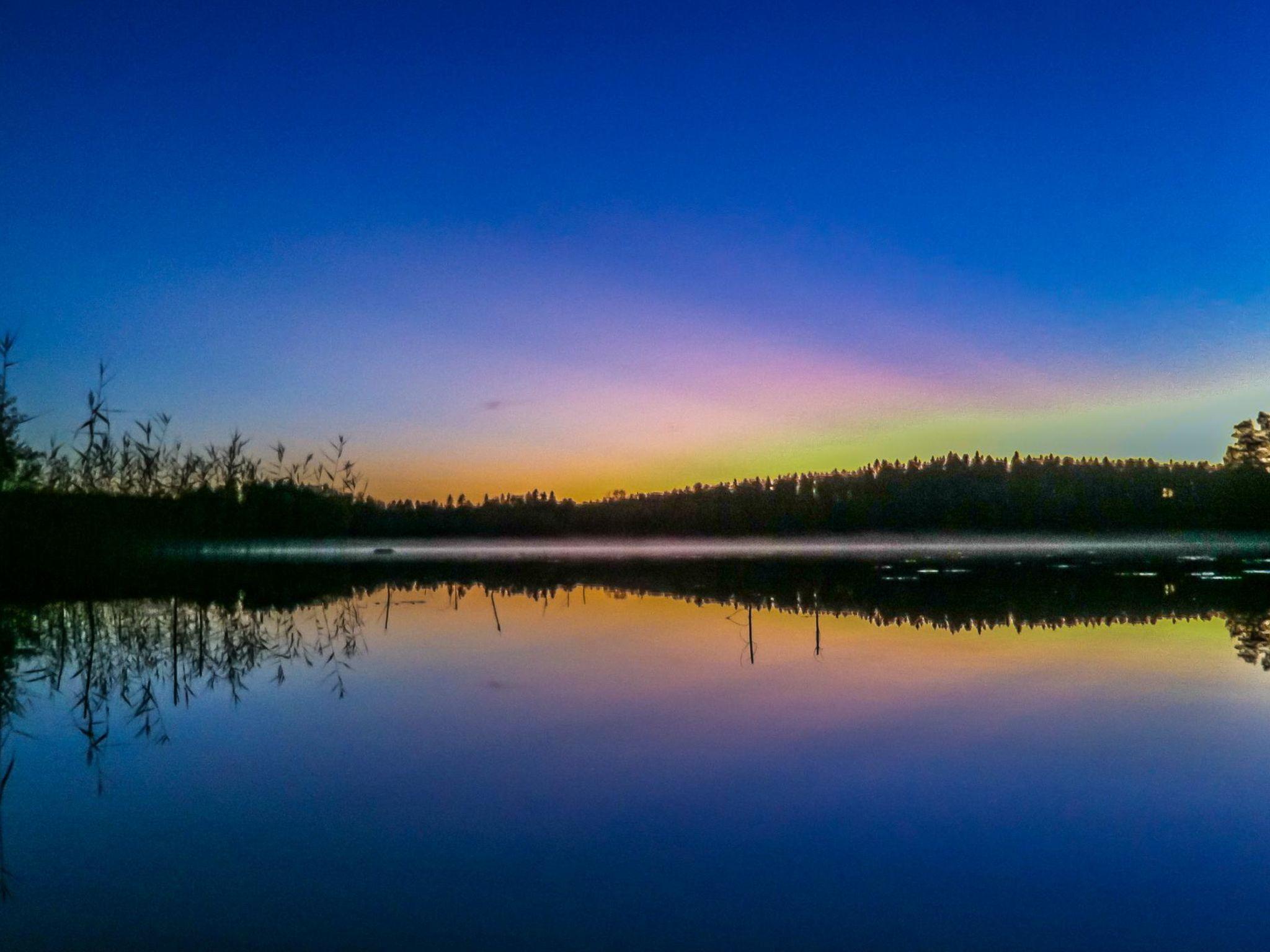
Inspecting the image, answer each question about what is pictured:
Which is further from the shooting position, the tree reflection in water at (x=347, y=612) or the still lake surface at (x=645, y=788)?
the tree reflection in water at (x=347, y=612)

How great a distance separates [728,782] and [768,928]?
2576 millimetres

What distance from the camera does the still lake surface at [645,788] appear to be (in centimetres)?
504

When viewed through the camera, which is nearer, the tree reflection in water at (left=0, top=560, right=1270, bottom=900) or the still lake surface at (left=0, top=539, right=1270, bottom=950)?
the still lake surface at (left=0, top=539, right=1270, bottom=950)

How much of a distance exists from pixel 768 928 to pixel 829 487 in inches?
4378

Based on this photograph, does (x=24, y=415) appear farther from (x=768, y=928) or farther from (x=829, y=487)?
(x=829, y=487)

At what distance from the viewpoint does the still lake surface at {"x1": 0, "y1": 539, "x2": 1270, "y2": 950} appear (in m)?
5.04

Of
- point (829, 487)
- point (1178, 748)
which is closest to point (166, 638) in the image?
point (1178, 748)

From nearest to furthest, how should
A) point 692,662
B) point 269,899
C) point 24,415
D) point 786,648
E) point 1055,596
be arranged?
point 269,899
point 692,662
point 786,648
point 1055,596
point 24,415

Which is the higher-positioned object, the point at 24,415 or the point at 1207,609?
the point at 24,415

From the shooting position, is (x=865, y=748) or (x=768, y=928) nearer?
(x=768, y=928)

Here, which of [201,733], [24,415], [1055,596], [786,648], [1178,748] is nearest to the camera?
[1178,748]

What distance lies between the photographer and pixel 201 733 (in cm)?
955

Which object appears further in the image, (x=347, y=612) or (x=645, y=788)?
(x=347, y=612)

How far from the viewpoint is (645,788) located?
736 cm
